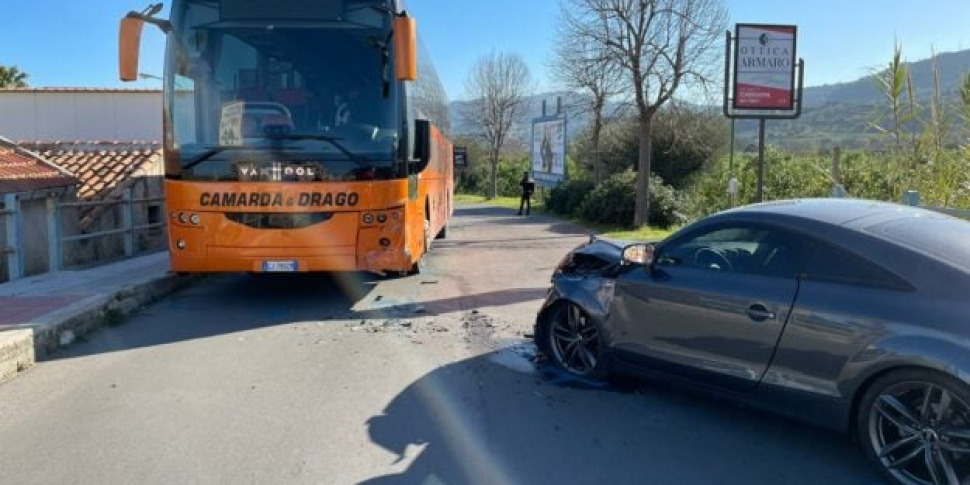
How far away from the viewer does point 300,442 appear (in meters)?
4.72

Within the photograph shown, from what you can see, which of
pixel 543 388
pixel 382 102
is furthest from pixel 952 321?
pixel 382 102

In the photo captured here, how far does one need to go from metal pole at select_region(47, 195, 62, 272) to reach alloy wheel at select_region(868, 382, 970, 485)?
10693 millimetres

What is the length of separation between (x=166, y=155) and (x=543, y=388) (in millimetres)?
5320

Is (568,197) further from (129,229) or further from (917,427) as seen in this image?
(917,427)

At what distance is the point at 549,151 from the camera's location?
1337 inches

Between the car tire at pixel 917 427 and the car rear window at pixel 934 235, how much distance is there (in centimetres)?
66

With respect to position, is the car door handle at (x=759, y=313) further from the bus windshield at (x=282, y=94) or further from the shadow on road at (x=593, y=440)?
the bus windshield at (x=282, y=94)

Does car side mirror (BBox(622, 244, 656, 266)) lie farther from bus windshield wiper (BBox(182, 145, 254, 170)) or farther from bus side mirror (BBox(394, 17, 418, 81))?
bus windshield wiper (BBox(182, 145, 254, 170))

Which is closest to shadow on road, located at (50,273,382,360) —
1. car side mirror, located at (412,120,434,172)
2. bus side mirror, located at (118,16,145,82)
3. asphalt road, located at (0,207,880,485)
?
asphalt road, located at (0,207,880,485)

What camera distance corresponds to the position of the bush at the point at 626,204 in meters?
21.4

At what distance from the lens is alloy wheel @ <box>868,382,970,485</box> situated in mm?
3750

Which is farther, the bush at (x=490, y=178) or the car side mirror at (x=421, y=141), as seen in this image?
the bush at (x=490, y=178)

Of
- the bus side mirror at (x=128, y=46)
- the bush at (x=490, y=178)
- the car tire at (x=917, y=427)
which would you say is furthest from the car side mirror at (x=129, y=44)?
the bush at (x=490, y=178)

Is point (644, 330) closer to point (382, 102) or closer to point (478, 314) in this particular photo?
point (478, 314)
